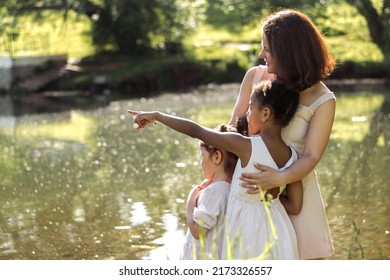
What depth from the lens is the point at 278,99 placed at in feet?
14.3

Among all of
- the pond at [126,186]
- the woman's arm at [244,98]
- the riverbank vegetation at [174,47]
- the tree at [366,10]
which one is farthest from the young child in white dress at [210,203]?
the tree at [366,10]

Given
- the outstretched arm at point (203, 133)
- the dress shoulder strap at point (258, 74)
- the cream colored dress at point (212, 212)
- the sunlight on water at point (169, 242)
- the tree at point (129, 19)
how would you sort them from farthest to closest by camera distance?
the tree at point (129, 19), the sunlight on water at point (169, 242), the dress shoulder strap at point (258, 74), the cream colored dress at point (212, 212), the outstretched arm at point (203, 133)

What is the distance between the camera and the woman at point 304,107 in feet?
14.0

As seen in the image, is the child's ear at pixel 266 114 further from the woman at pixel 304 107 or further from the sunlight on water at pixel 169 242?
the sunlight on water at pixel 169 242

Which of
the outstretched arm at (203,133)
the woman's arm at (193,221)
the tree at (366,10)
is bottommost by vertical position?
the tree at (366,10)

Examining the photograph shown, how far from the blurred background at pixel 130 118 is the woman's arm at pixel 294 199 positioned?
1.29ft

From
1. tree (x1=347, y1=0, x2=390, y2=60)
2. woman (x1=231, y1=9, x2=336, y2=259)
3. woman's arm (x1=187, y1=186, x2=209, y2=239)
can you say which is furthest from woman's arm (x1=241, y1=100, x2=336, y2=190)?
tree (x1=347, y1=0, x2=390, y2=60)

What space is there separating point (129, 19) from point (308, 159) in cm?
2513

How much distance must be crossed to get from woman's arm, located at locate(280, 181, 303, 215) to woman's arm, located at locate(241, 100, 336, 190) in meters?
0.15

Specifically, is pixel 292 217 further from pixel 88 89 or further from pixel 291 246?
pixel 88 89

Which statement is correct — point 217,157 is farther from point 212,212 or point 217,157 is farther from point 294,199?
point 294,199

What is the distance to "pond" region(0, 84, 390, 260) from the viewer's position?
8.21 m

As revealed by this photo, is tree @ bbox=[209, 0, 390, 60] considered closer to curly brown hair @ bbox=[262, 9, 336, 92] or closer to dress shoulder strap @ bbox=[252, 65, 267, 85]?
dress shoulder strap @ bbox=[252, 65, 267, 85]

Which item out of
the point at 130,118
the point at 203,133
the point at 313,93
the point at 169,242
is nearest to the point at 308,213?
the point at 313,93
